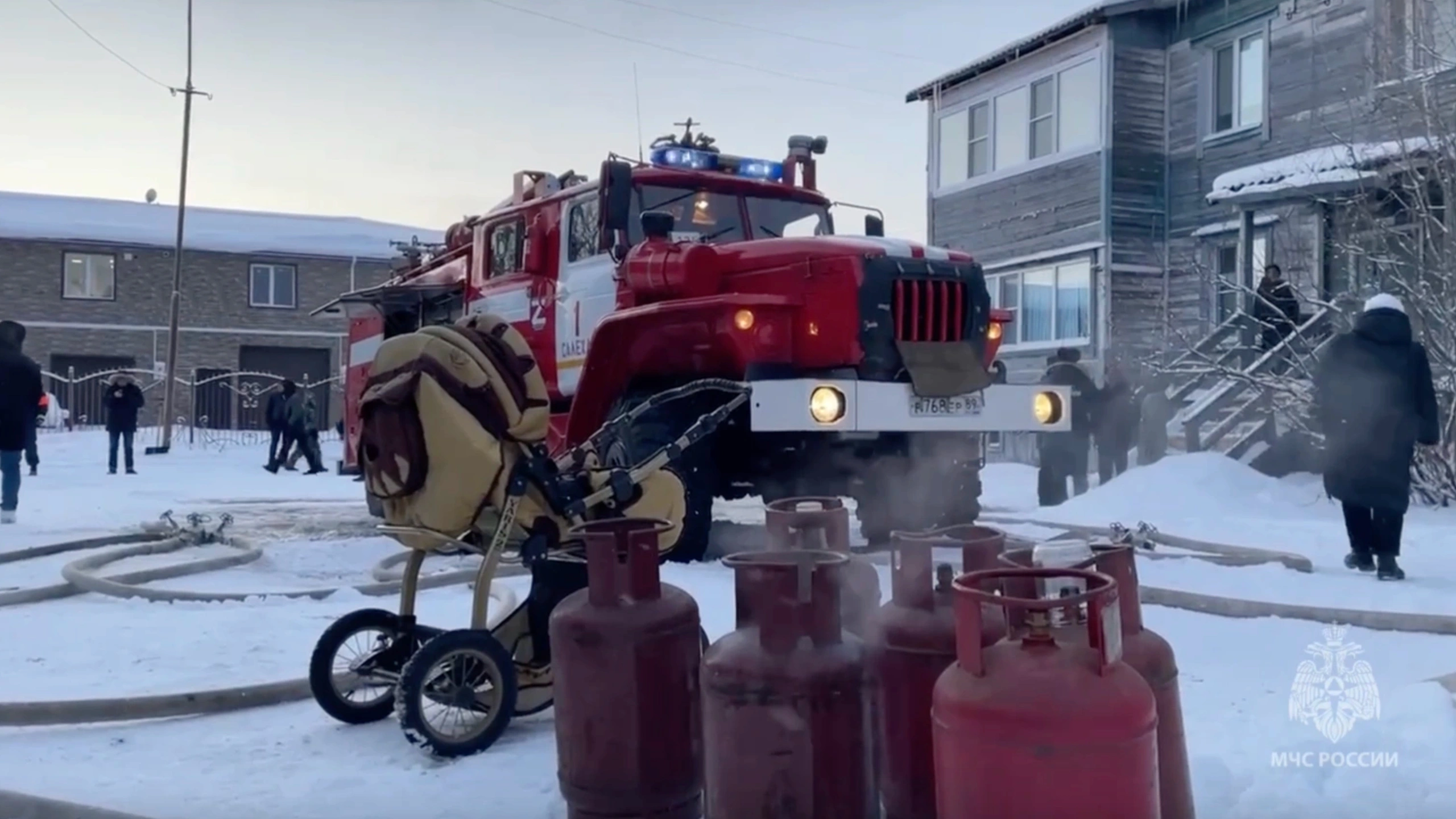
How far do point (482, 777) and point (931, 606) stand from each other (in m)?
1.51

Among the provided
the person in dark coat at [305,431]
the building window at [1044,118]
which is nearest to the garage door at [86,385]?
the person in dark coat at [305,431]

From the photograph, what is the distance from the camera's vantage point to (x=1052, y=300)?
2075 centimetres

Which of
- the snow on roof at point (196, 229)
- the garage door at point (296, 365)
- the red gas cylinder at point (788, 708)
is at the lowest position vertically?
the red gas cylinder at point (788, 708)

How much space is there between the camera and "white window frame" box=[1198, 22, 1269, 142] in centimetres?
1742

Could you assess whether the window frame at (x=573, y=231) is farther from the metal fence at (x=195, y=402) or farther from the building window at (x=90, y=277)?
the building window at (x=90, y=277)

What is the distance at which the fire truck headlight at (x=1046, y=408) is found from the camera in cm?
787

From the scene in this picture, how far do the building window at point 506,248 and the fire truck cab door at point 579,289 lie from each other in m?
0.63

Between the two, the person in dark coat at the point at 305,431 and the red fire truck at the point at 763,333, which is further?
the person in dark coat at the point at 305,431

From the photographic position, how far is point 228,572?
8.05 meters

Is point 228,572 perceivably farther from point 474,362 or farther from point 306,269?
point 306,269

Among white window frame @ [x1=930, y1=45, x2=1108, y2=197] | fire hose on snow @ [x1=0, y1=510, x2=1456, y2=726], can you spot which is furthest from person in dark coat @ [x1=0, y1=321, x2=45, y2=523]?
white window frame @ [x1=930, y1=45, x2=1108, y2=197]

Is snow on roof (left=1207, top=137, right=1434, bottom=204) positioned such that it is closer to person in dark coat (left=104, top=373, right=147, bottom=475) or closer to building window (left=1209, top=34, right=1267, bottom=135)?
building window (left=1209, top=34, right=1267, bottom=135)

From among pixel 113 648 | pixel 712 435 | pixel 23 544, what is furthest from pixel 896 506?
pixel 23 544

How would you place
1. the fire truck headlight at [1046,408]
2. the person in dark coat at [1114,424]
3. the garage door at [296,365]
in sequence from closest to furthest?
the fire truck headlight at [1046,408] → the person in dark coat at [1114,424] → the garage door at [296,365]
